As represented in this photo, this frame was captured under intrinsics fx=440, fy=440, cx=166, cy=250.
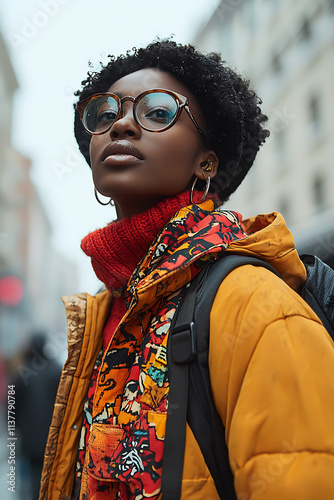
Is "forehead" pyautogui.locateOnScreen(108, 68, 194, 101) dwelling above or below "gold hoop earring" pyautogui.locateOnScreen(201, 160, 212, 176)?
above

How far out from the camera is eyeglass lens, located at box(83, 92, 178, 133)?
6.33ft

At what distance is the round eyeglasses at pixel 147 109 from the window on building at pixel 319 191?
16.5m

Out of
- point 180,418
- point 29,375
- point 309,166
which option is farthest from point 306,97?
point 180,418

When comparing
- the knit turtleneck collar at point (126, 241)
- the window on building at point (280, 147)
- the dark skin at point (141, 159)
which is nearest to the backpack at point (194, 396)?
the knit turtleneck collar at point (126, 241)

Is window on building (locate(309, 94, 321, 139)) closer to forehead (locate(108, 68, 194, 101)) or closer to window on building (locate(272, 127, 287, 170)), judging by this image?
window on building (locate(272, 127, 287, 170))

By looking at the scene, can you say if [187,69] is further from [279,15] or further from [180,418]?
[279,15]

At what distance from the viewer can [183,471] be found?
1.28 meters

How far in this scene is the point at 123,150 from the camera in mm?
1893

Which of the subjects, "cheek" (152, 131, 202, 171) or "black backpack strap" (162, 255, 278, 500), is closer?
"black backpack strap" (162, 255, 278, 500)

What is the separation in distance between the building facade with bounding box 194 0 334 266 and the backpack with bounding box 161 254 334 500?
15076mm

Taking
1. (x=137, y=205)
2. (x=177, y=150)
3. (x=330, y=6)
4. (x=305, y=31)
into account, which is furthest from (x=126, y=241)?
(x=305, y=31)

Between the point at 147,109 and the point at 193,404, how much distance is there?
125cm

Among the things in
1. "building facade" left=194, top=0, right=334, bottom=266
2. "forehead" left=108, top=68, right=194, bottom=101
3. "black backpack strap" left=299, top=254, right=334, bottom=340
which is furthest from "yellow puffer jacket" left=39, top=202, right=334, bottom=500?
"building facade" left=194, top=0, right=334, bottom=266

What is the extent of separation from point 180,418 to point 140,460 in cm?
18
